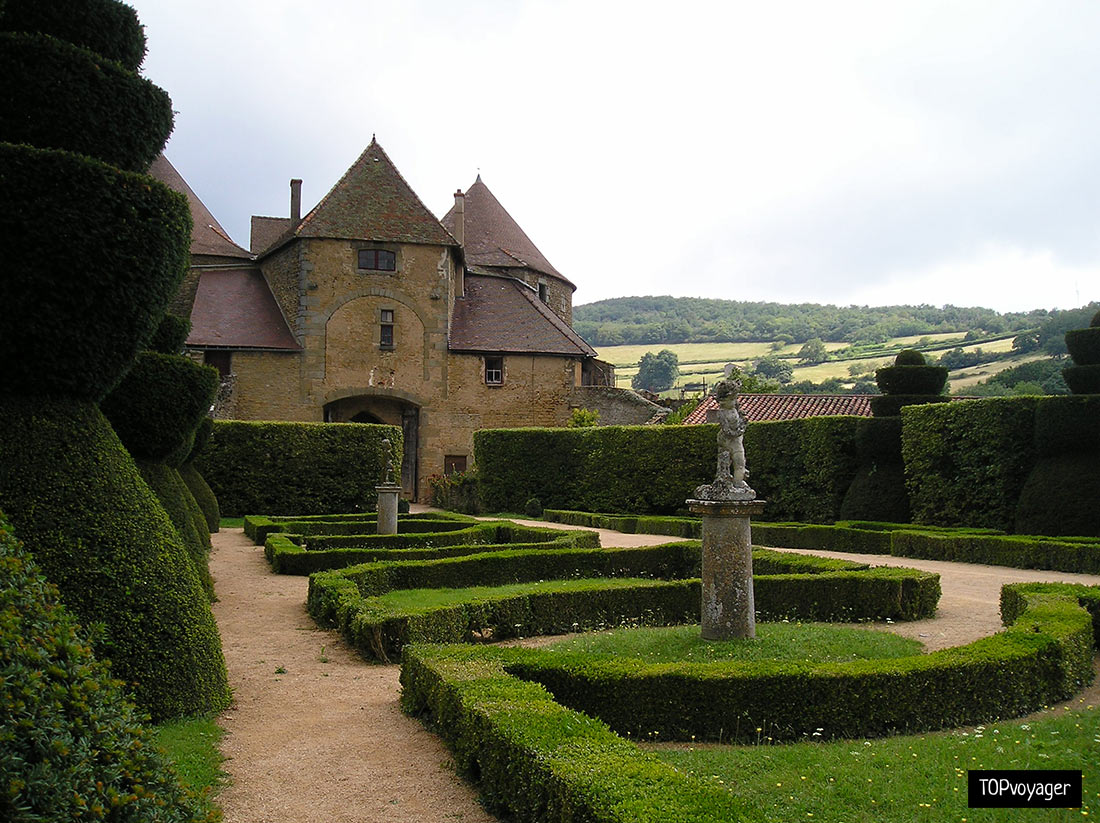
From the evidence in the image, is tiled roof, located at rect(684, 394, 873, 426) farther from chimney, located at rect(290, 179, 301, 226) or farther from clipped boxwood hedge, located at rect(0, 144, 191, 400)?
clipped boxwood hedge, located at rect(0, 144, 191, 400)

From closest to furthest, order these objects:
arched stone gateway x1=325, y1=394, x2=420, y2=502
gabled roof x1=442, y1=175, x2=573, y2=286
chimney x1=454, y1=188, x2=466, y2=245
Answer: arched stone gateway x1=325, y1=394, x2=420, y2=502 → chimney x1=454, y1=188, x2=466, y2=245 → gabled roof x1=442, y1=175, x2=573, y2=286

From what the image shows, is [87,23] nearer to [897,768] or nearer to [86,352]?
[86,352]

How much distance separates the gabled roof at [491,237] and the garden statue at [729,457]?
1377 inches

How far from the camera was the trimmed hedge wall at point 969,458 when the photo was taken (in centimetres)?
1850

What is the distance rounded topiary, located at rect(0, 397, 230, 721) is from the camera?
19.1ft

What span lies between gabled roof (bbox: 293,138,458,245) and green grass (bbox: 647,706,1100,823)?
30.4 metres

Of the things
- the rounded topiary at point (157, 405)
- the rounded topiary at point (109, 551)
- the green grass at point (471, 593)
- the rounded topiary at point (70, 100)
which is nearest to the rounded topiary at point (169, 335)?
the rounded topiary at point (157, 405)

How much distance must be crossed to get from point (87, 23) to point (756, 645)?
25.3 feet

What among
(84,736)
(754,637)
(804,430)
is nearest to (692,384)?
(804,430)

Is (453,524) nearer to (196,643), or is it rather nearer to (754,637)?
(754,637)

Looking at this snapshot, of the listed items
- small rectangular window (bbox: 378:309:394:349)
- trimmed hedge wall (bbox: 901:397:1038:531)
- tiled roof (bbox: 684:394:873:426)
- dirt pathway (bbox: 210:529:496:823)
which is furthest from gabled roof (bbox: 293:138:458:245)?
dirt pathway (bbox: 210:529:496:823)

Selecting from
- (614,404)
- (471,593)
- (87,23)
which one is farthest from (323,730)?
(614,404)

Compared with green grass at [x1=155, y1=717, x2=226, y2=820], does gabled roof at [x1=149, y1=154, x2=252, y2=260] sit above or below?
above

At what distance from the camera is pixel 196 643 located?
632 centimetres
